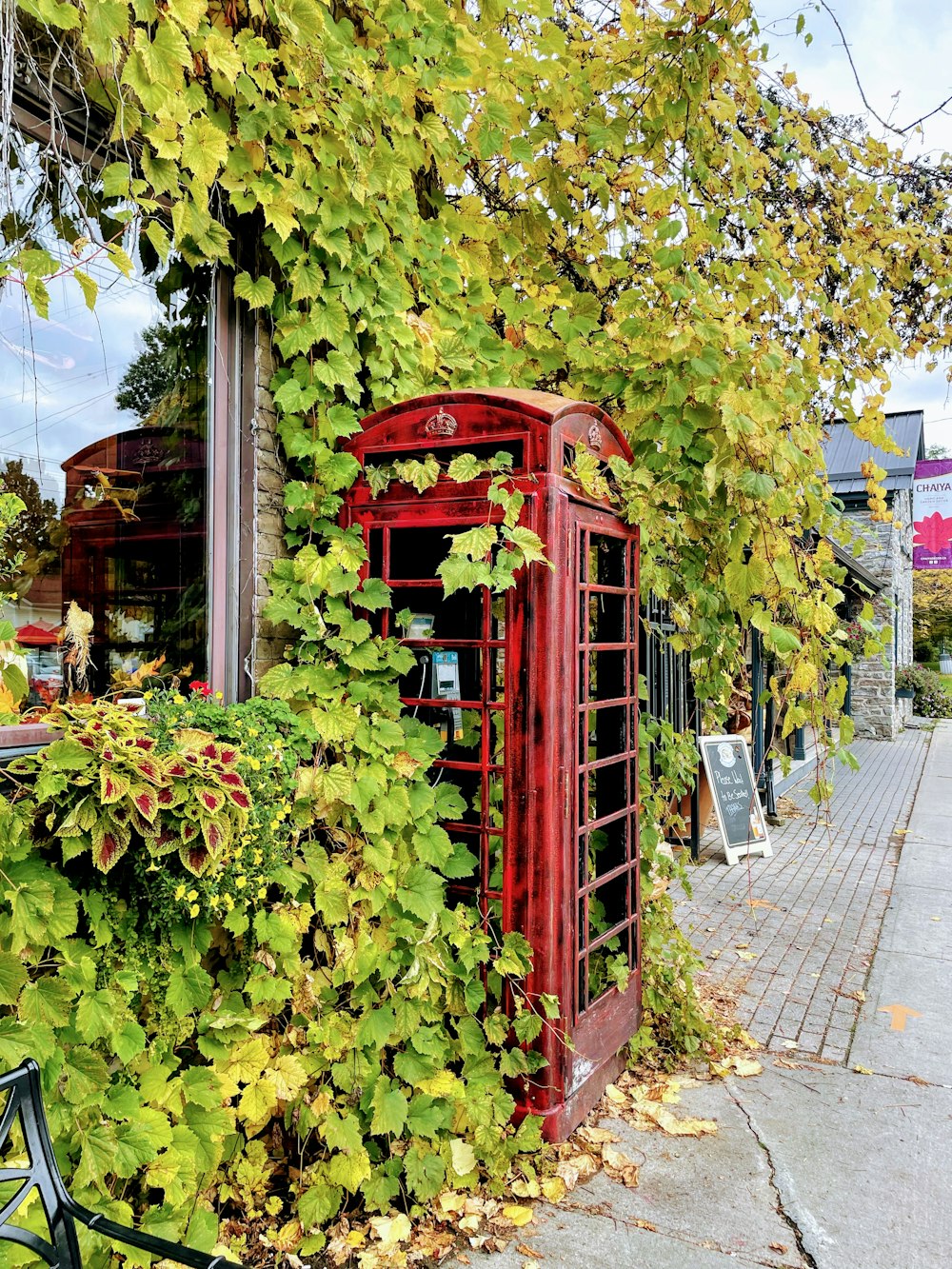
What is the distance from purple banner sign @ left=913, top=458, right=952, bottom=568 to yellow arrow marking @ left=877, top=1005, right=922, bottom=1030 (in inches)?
601

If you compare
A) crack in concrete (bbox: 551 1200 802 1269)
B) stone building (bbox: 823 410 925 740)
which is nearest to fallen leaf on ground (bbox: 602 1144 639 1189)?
crack in concrete (bbox: 551 1200 802 1269)

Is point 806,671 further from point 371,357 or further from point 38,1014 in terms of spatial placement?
point 38,1014

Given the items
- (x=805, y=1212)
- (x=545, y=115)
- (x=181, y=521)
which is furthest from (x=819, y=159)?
(x=805, y=1212)

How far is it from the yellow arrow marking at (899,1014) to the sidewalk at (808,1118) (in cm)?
1

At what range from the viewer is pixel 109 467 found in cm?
279

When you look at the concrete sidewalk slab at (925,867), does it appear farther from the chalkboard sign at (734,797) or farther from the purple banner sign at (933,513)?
the purple banner sign at (933,513)

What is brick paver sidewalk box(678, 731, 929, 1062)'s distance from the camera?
457cm

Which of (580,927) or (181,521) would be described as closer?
(181,521)

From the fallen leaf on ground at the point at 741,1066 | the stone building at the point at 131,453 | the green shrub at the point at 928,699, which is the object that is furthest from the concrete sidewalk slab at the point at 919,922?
the green shrub at the point at 928,699

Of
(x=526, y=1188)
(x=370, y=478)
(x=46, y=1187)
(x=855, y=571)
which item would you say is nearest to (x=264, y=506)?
(x=370, y=478)

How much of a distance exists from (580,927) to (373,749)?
1117 millimetres

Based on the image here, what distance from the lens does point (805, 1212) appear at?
9.48 ft

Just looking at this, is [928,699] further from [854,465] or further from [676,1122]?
[676,1122]

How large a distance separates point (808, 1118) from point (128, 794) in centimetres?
314
